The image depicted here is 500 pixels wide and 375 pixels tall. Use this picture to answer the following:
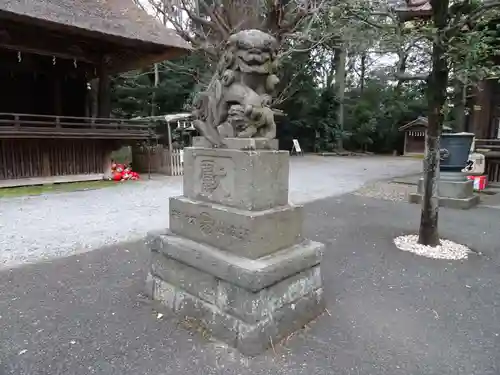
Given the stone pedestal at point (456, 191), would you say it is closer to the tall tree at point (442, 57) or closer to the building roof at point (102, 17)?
the tall tree at point (442, 57)

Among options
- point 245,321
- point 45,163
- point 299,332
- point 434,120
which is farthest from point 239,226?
point 45,163

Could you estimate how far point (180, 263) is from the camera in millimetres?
2984

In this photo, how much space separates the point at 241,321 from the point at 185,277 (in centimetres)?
69

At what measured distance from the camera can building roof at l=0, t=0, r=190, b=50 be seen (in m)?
7.98

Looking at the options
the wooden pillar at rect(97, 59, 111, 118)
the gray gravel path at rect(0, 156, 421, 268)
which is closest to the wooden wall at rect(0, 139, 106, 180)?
the wooden pillar at rect(97, 59, 111, 118)

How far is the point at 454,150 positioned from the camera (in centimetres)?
723

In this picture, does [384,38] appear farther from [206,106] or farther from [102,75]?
[102,75]

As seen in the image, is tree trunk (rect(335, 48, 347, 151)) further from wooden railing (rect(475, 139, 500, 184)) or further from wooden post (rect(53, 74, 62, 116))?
wooden post (rect(53, 74, 62, 116))

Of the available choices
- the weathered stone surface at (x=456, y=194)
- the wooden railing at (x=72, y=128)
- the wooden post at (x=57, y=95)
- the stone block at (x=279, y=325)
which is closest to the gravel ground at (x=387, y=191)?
the weathered stone surface at (x=456, y=194)

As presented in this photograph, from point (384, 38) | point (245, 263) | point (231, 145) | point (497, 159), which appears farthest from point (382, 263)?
point (497, 159)

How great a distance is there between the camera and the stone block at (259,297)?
246 cm

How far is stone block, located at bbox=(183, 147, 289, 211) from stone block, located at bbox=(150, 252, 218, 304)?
60cm

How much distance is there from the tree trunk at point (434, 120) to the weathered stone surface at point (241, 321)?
244cm

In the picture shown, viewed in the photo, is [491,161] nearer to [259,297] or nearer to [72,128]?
[259,297]
